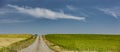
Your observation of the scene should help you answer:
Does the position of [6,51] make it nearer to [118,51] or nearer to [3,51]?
[3,51]

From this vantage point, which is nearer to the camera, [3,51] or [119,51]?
[3,51]

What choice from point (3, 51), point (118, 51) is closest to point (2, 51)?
point (3, 51)

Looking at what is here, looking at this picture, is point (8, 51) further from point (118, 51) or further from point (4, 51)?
point (118, 51)

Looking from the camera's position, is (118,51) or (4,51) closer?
(4,51)

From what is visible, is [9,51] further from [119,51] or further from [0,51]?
→ [119,51]

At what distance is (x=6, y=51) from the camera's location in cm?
2547

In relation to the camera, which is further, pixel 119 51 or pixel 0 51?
pixel 119 51

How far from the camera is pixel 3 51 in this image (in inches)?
1013

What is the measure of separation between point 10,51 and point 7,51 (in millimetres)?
253

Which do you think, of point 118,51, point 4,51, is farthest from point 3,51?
point 118,51

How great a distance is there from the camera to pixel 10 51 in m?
25.4

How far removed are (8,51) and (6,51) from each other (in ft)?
0.58

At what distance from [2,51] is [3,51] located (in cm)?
9

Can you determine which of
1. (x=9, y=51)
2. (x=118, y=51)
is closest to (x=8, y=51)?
(x=9, y=51)
